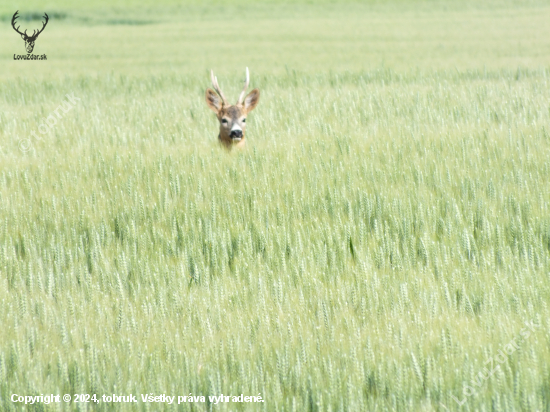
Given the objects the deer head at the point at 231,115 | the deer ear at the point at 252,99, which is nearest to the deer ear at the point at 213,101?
the deer head at the point at 231,115

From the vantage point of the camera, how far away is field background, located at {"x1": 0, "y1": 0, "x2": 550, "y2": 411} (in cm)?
301

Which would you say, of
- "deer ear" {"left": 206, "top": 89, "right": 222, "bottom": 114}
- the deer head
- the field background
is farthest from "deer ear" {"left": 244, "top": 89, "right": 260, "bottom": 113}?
the field background

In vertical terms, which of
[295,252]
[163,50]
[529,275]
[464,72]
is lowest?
[529,275]

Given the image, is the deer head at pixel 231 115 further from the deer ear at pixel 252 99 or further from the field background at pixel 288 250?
the field background at pixel 288 250

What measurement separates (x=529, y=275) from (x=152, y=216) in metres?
2.97

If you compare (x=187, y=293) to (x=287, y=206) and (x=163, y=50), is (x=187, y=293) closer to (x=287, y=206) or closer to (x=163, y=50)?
(x=287, y=206)

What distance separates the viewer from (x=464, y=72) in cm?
1480

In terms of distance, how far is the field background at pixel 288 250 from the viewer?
9.88ft

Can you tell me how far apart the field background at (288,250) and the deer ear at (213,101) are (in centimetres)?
51

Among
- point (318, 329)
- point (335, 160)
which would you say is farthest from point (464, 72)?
point (318, 329)

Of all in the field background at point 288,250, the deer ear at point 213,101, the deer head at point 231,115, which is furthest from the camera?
the deer ear at point 213,101

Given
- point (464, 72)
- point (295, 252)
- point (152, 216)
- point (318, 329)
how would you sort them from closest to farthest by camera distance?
1. point (318, 329)
2. point (295, 252)
3. point (152, 216)
4. point (464, 72)

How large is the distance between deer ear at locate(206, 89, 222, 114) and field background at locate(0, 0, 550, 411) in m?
0.51

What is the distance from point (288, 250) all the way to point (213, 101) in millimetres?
3835
